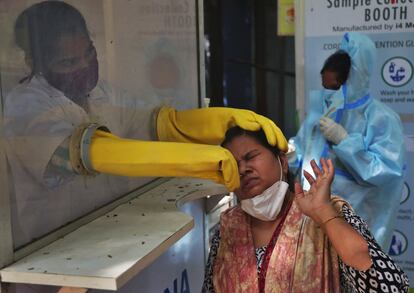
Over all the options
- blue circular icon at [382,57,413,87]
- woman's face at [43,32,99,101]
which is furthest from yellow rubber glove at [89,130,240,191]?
blue circular icon at [382,57,413,87]

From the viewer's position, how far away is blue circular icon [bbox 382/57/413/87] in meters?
2.71

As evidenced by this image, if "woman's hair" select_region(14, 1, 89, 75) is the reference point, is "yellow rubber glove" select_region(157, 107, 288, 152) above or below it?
below

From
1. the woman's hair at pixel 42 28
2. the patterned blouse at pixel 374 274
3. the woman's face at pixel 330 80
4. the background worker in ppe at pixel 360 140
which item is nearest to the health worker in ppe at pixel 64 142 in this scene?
the woman's hair at pixel 42 28

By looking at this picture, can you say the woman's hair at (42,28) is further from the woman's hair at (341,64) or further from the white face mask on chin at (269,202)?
the woman's hair at (341,64)

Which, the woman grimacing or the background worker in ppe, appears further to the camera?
the background worker in ppe

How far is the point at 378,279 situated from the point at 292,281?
0.67 feet

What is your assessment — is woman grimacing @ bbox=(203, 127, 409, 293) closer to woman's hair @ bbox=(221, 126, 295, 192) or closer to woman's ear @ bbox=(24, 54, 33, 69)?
woman's hair @ bbox=(221, 126, 295, 192)

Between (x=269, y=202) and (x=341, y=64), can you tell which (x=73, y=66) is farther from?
(x=341, y=64)

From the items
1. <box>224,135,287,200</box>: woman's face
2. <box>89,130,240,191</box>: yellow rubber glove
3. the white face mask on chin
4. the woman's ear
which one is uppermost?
the woman's ear

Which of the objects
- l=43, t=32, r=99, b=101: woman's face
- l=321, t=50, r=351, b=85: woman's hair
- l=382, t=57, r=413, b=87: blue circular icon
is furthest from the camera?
l=382, t=57, r=413, b=87: blue circular icon

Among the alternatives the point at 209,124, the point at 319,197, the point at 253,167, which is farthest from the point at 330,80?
the point at 319,197

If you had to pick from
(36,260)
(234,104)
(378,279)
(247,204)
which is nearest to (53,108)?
(36,260)

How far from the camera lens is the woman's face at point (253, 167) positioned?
126cm

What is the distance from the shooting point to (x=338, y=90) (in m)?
2.62
